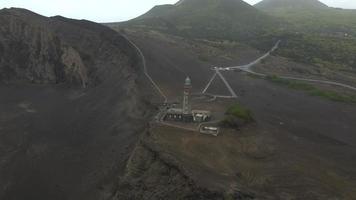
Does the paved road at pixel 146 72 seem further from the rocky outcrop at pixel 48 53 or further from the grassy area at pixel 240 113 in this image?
the grassy area at pixel 240 113

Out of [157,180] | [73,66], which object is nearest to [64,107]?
[73,66]

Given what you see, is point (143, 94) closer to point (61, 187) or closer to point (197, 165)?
point (61, 187)

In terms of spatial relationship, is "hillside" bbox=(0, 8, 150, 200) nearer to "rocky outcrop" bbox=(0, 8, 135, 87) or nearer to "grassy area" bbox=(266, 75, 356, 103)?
"rocky outcrop" bbox=(0, 8, 135, 87)

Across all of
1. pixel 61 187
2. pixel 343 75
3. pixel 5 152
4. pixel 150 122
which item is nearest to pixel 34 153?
pixel 5 152

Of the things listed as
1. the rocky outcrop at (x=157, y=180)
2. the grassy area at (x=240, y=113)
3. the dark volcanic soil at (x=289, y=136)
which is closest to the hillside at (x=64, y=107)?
the rocky outcrop at (x=157, y=180)

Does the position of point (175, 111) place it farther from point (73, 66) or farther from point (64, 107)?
point (73, 66)
